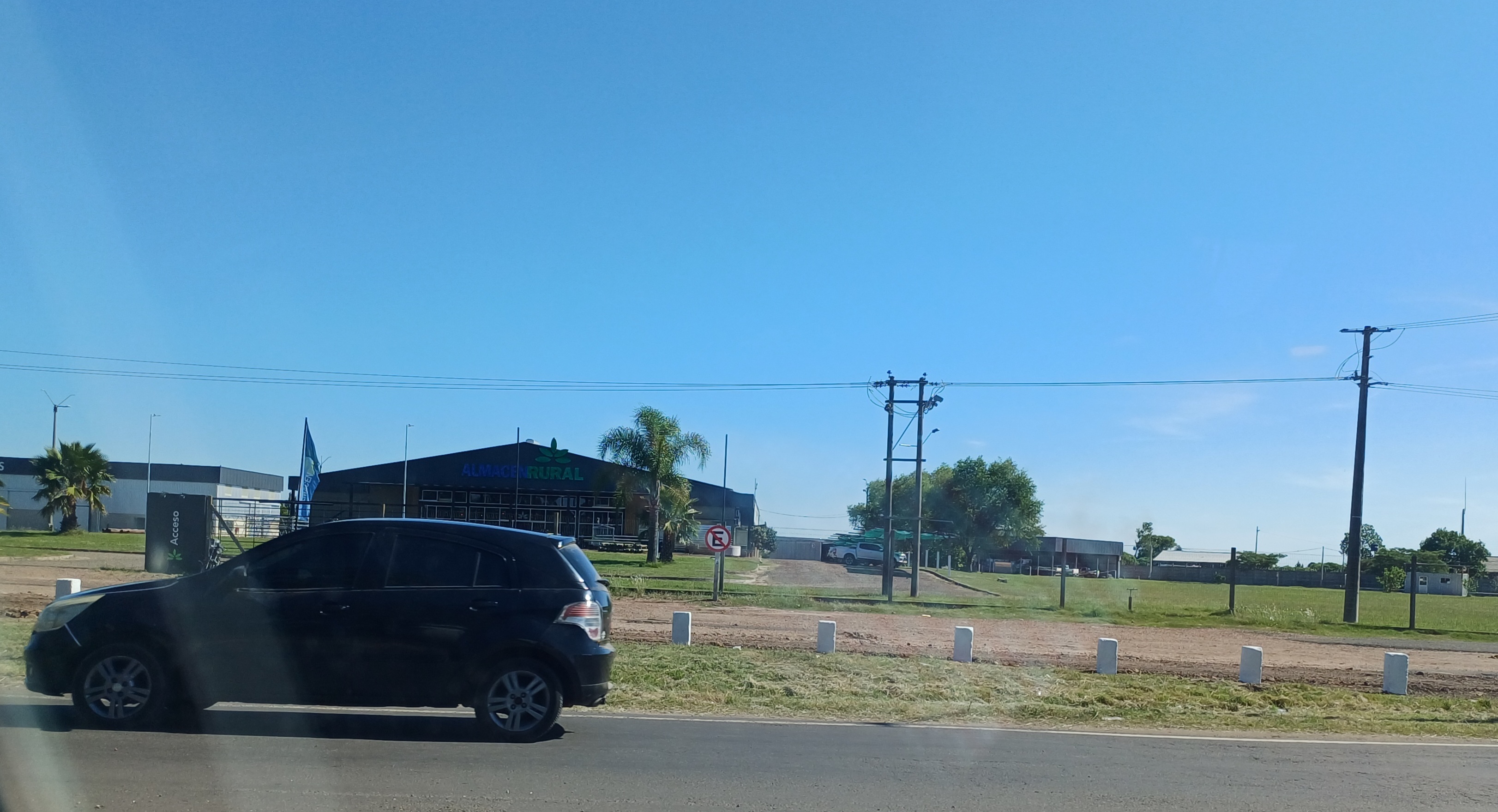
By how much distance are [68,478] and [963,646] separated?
164 ft

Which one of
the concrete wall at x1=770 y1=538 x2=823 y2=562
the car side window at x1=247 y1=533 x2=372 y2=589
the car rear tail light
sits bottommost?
the concrete wall at x1=770 y1=538 x2=823 y2=562

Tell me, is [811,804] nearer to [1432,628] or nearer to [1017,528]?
[1432,628]

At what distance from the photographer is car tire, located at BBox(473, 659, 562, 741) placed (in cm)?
908

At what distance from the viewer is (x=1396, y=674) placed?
53.3ft

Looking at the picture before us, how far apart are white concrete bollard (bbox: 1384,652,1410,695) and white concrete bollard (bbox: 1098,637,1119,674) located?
3.72 m

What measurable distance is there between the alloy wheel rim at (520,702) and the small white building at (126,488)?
6613 cm

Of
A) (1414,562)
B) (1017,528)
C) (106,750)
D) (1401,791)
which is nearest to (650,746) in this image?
(106,750)

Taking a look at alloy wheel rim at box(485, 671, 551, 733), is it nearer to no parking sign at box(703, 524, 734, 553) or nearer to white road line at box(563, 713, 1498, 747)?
white road line at box(563, 713, 1498, 747)

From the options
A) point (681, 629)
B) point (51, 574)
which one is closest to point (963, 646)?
point (681, 629)

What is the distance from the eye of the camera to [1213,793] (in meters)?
8.45

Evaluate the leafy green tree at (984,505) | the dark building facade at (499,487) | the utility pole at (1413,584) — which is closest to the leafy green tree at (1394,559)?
the leafy green tree at (984,505)

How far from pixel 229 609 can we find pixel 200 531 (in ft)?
46.1

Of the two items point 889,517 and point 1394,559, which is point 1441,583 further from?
point 889,517

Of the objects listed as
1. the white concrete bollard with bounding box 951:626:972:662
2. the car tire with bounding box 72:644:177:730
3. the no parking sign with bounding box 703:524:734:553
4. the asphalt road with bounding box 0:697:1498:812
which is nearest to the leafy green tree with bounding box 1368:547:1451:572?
the no parking sign with bounding box 703:524:734:553
